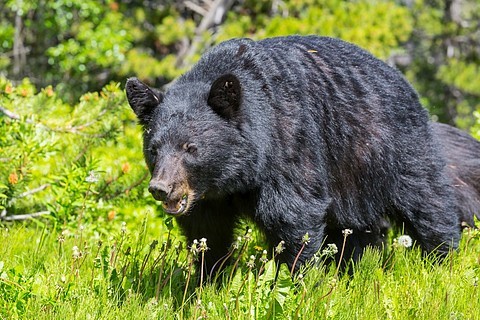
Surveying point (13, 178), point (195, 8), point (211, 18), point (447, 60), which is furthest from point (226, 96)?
point (447, 60)

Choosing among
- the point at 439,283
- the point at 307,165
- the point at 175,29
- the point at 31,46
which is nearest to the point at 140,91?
the point at 307,165

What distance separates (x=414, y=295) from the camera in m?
3.98

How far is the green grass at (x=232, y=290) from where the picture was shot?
140 inches

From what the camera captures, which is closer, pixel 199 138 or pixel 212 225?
pixel 199 138

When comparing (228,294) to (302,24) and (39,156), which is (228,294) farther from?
(302,24)

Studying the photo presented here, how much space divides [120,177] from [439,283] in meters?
2.66

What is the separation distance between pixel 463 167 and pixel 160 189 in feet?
9.60

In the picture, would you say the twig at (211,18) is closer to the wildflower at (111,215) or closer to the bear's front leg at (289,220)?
the wildflower at (111,215)

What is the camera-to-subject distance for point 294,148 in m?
4.23

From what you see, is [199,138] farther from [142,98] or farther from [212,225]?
[212,225]

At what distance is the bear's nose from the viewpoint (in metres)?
3.71

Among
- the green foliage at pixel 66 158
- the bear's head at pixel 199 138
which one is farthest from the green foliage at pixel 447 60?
the bear's head at pixel 199 138

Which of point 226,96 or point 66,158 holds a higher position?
point 226,96

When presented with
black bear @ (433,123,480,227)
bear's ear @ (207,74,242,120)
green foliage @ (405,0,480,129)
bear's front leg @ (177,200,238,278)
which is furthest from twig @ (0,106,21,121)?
green foliage @ (405,0,480,129)
